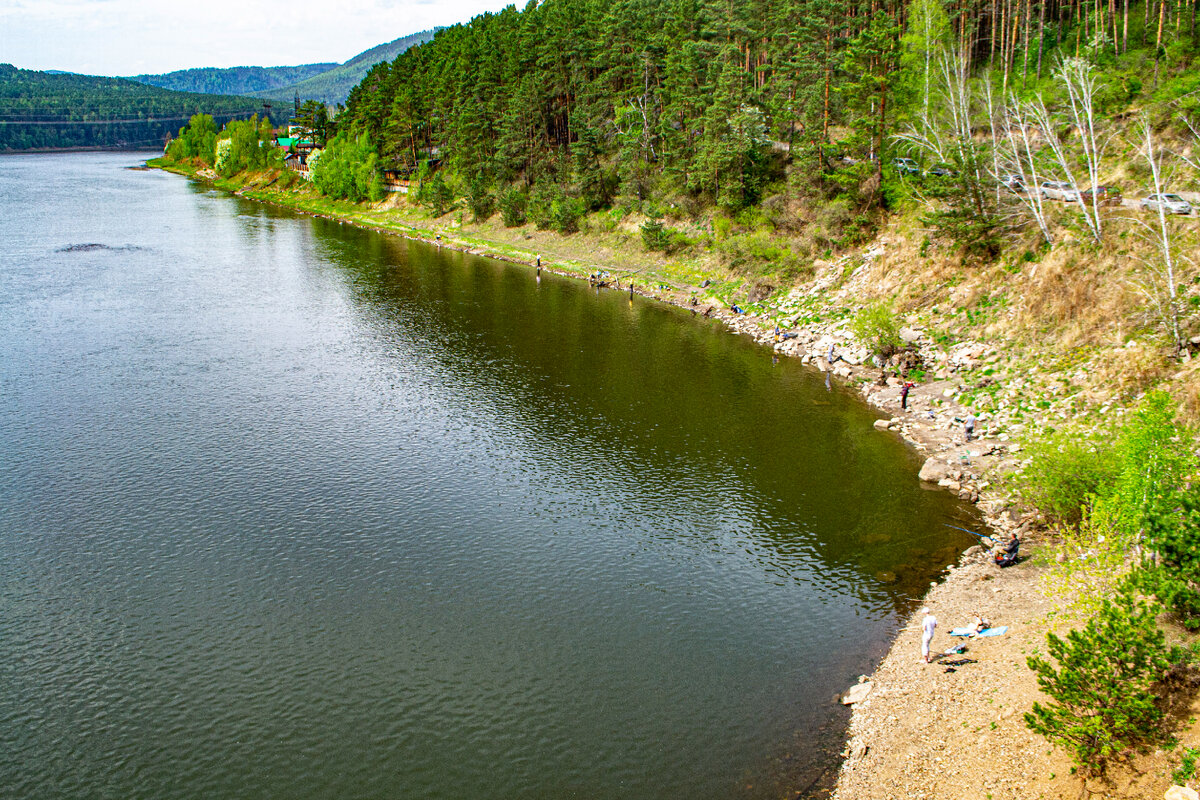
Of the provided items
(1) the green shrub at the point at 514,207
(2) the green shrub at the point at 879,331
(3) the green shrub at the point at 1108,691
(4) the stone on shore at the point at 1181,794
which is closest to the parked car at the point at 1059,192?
(2) the green shrub at the point at 879,331

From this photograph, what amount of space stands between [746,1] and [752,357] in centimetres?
6498

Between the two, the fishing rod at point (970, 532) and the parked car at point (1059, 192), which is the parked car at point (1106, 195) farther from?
the fishing rod at point (970, 532)

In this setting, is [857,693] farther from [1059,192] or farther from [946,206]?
[946,206]

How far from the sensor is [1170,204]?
54125 millimetres

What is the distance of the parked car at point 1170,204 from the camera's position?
5406 centimetres

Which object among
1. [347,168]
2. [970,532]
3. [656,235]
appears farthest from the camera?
[347,168]

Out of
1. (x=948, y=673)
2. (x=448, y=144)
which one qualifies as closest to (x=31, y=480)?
(x=948, y=673)

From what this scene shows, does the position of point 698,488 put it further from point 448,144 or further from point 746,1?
point 448,144

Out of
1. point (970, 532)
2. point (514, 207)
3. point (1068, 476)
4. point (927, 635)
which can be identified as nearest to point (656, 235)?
point (514, 207)

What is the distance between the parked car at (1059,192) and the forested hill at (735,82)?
8630mm

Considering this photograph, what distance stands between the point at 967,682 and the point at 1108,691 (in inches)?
288

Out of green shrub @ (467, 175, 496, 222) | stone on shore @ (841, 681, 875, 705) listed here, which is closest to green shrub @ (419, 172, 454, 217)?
green shrub @ (467, 175, 496, 222)

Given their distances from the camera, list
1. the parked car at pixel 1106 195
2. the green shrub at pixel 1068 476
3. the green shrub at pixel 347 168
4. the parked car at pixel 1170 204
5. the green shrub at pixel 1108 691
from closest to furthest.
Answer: the green shrub at pixel 1108 691, the green shrub at pixel 1068 476, the parked car at pixel 1170 204, the parked car at pixel 1106 195, the green shrub at pixel 347 168

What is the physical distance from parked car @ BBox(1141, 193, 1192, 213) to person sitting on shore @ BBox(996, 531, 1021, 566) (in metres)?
29.3
